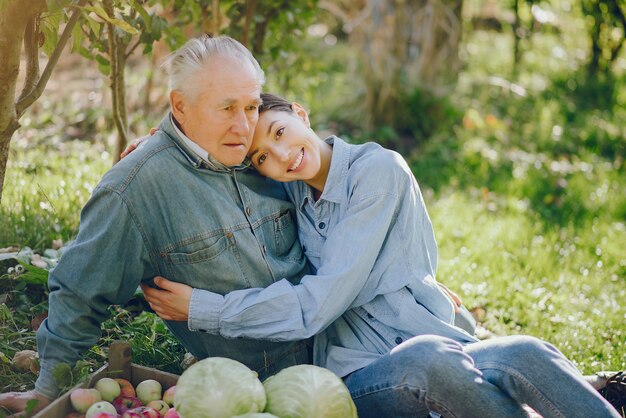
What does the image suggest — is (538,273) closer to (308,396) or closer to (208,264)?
(208,264)

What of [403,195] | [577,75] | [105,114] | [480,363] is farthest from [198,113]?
[577,75]

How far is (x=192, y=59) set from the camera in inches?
107

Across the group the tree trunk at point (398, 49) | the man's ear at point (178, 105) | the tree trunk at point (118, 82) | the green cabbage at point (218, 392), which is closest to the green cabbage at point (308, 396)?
the green cabbage at point (218, 392)

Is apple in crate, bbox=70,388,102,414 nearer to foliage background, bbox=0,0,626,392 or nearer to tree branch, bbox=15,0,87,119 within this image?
foliage background, bbox=0,0,626,392

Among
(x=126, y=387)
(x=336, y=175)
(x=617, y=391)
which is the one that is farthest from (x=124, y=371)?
(x=617, y=391)

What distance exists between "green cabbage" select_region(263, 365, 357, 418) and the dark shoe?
1.35 metres

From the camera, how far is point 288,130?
291 centimetres

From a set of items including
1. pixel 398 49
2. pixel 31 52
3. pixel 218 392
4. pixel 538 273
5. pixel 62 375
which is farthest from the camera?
pixel 398 49

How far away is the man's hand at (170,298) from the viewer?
270 cm

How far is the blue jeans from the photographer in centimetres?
247

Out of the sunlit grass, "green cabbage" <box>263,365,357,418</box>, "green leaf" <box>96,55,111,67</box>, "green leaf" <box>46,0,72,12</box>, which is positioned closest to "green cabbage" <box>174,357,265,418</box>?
"green cabbage" <box>263,365,357,418</box>

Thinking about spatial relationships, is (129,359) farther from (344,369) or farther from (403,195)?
(403,195)

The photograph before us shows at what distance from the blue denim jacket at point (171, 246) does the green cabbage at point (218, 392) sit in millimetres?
475

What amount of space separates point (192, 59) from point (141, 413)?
1.24 m
